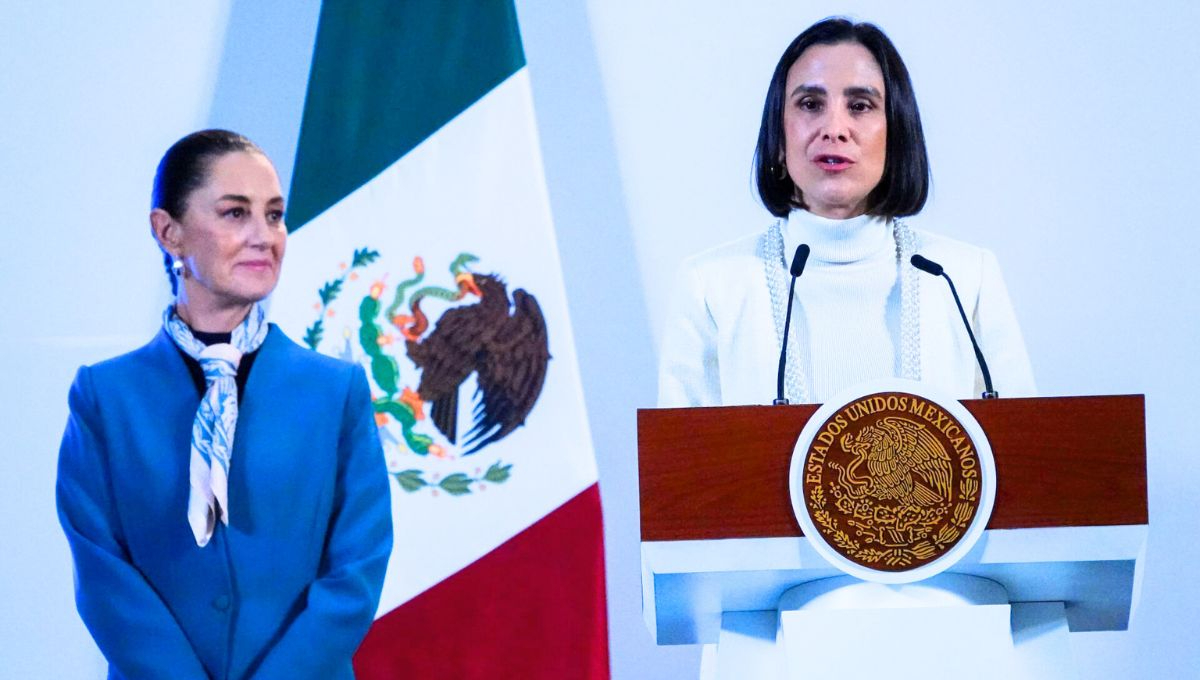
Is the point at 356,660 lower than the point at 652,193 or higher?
lower

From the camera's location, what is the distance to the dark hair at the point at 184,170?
2.24 meters

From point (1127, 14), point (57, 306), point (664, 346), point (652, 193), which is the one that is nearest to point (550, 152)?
point (652, 193)

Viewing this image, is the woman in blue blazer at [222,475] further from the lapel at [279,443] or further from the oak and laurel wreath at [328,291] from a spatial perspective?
the oak and laurel wreath at [328,291]

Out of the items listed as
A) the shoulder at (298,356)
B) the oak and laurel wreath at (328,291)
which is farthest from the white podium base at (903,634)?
the oak and laurel wreath at (328,291)

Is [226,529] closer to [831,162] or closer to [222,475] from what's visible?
[222,475]

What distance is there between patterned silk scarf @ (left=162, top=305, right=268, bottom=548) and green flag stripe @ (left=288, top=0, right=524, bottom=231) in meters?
0.77

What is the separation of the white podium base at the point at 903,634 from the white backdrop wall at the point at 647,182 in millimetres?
1494

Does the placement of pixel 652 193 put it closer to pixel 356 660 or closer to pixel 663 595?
pixel 356 660

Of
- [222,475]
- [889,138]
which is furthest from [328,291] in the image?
[889,138]

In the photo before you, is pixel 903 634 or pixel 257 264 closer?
pixel 903 634

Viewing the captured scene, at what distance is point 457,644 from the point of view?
9.35ft

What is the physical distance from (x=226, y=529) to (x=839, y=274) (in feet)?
3.71

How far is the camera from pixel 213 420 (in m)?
2.11

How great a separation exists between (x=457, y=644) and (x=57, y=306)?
3.86ft
